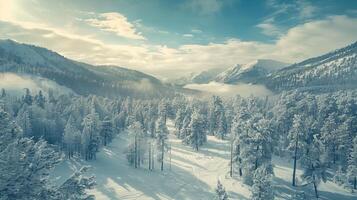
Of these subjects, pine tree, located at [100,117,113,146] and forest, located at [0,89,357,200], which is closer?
forest, located at [0,89,357,200]

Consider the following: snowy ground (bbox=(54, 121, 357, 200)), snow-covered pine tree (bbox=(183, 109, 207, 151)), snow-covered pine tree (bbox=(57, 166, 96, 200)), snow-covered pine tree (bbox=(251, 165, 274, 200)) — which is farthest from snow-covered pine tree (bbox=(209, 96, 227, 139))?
snow-covered pine tree (bbox=(57, 166, 96, 200))

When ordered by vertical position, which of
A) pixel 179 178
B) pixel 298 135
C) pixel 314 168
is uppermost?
pixel 298 135

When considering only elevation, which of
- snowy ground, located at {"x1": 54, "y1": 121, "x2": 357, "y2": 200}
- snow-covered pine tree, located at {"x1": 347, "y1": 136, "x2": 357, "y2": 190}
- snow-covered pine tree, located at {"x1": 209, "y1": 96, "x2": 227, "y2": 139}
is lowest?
snowy ground, located at {"x1": 54, "y1": 121, "x2": 357, "y2": 200}

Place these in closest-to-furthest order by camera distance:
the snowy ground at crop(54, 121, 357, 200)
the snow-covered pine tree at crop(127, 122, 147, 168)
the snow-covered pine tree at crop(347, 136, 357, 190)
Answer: the snow-covered pine tree at crop(347, 136, 357, 190) → the snowy ground at crop(54, 121, 357, 200) → the snow-covered pine tree at crop(127, 122, 147, 168)

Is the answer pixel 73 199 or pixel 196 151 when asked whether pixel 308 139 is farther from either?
pixel 73 199

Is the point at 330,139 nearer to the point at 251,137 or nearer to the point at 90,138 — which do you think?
the point at 251,137

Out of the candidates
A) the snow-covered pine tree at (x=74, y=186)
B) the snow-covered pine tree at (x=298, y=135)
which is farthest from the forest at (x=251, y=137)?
the snow-covered pine tree at (x=74, y=186)

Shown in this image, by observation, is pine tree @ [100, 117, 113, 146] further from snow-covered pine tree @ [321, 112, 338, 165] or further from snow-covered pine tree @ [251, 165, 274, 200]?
snow-covered pine tree @ [251, 165, 274, 200]

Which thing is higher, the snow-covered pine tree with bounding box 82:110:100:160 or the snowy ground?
the snow-covered pine tree with bounding box 82:110:100:160

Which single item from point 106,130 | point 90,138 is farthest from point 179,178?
point 106,130
